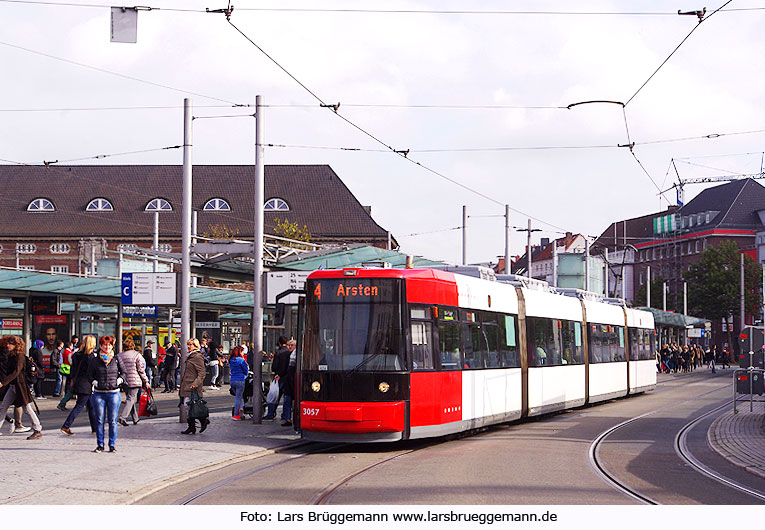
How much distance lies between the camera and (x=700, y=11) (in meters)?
19.1

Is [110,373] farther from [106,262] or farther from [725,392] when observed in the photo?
[725,392]

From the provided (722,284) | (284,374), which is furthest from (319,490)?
(722,284)

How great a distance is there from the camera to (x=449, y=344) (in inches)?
687

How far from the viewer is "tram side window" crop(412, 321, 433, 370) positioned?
1641cm

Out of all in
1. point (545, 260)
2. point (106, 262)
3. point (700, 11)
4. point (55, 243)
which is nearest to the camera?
point (700, 11)

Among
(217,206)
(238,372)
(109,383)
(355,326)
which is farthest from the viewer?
(217,206)

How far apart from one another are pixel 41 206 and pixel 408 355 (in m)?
76.9

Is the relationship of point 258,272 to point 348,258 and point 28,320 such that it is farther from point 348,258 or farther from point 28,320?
point 28,320

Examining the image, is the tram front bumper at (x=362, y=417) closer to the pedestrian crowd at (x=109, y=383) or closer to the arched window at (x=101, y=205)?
the pedestrian crowd at (x=109, y=383)

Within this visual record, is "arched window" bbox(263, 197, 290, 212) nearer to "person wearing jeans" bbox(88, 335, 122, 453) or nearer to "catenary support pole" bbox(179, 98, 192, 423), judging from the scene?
"catenary support pole" bbox(179, 98, 192, 423)

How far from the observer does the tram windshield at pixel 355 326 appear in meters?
16.1
